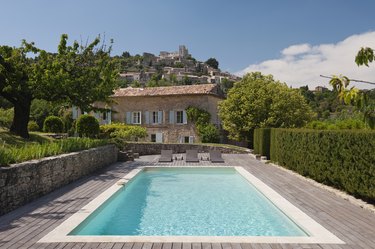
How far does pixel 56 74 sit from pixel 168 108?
55.5 ft

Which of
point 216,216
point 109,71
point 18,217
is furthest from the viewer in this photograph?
point 109,71

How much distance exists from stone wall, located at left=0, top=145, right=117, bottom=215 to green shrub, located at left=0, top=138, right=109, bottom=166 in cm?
29

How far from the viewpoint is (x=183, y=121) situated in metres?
31.1

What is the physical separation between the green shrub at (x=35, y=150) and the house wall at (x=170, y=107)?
16743 millimetres

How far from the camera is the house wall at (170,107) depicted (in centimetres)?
3094

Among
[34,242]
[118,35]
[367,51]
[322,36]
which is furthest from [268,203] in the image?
[118,35]

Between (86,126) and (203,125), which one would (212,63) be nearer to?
(203,125)

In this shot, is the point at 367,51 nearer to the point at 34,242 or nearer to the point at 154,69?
the point at 34,242

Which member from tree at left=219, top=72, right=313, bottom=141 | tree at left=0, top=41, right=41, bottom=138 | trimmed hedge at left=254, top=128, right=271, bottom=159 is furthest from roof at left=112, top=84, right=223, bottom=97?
tree at left=0, top=41, right=41, bottom=138

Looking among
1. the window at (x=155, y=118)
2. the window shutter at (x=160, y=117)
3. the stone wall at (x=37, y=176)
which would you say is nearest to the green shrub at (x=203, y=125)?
the window shutter at (x=160, y=117)

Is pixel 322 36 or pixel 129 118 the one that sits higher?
pixel 322 36

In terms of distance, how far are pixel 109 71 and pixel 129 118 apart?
661 inches

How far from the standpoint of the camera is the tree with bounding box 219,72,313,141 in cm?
2577

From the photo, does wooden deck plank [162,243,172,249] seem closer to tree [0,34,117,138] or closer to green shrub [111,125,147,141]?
tree [0,34,117,138]
